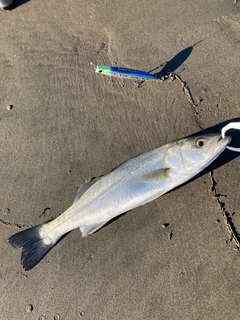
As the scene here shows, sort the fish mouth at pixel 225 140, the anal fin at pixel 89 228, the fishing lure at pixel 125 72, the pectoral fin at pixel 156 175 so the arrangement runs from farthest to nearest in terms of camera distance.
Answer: the fishing lure at pixel 125 72
the anal fin at pixel 89 228
the pectoral fin at pixel 156 175
the fish mouth at pixel 225 140

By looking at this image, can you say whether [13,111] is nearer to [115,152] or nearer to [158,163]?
[115,152]

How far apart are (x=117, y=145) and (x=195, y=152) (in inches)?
40.9

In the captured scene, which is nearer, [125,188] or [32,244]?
[125,188]

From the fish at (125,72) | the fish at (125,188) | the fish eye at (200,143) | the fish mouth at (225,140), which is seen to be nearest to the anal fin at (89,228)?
the fish at (125,188)

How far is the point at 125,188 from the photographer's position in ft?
10.8

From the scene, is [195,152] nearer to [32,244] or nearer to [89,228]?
[89,228]

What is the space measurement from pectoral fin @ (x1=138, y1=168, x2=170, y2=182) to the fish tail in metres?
1.30

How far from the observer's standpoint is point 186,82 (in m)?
3.75

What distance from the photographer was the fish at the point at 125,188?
3.16 meters

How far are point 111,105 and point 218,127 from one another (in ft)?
4.44

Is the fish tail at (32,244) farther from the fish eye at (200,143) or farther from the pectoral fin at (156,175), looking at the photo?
the fish eye at (200,143)

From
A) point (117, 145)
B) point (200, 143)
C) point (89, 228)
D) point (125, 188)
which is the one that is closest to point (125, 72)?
point (117, 145)

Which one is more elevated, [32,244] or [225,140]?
[225,140]

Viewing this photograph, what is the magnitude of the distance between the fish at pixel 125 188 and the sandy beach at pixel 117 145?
0.24 m
